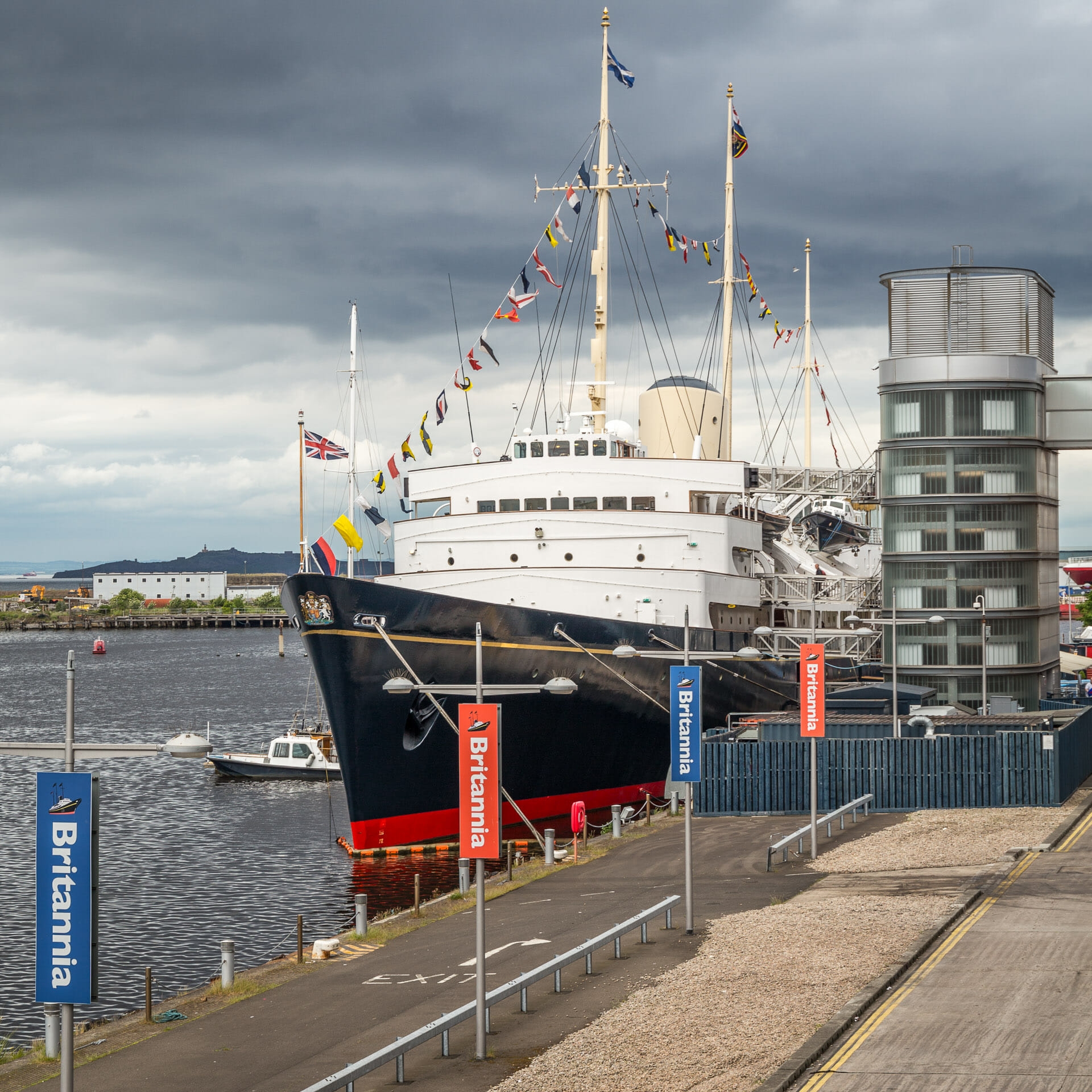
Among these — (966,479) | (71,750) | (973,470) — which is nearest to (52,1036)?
(71,750)

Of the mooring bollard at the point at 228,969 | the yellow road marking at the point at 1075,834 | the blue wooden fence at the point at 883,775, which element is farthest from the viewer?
the blue wooden fence at the point at 883,775

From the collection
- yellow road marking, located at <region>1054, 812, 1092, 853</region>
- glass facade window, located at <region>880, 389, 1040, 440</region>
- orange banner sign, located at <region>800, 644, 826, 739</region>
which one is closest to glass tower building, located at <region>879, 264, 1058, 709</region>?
glass facade window, located at <region>880, 389, 1040, 440</region>

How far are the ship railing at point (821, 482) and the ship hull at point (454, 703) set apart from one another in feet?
31.8

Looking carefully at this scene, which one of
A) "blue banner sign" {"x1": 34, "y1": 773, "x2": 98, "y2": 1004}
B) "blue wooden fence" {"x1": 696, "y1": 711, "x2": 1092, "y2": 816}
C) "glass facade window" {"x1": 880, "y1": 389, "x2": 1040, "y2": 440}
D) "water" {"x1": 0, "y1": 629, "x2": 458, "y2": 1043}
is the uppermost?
"glass facade window" {"x1": 880, "y1": 389, "x2": 1040, "y2": 440}

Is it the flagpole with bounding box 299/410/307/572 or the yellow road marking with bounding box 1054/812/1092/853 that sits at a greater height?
the flagpole with bounding box 299/410/307/572

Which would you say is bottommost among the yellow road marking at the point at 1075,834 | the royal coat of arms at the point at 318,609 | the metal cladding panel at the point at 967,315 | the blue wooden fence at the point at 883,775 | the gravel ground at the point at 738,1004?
the gravel ground at the point at 738,1004

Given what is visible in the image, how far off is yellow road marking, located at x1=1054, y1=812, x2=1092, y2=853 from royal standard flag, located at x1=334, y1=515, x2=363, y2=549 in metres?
15.3

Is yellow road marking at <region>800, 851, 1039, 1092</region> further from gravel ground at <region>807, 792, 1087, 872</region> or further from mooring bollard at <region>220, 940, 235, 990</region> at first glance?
mooring bollard at <region>220, 940, 235, 990</region>

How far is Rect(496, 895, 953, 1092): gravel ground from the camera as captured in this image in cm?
1418

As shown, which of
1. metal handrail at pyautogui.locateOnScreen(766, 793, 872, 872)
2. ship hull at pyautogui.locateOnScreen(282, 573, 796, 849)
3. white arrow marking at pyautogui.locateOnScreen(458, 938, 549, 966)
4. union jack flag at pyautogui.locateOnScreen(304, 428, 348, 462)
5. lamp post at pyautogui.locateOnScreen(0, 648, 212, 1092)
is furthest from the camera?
union jack flag at pyautogui.locateOnScreen(304, 428, 348, 462)

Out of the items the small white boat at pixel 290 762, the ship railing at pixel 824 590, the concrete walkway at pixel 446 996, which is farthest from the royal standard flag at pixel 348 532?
the small white boat at pixel 290 762

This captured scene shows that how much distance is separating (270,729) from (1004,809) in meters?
56.0

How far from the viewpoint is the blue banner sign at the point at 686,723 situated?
2222 centimetres

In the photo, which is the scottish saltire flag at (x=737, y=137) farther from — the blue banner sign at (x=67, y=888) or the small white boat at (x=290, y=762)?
the blue banner sign at (x=67, y=888)
